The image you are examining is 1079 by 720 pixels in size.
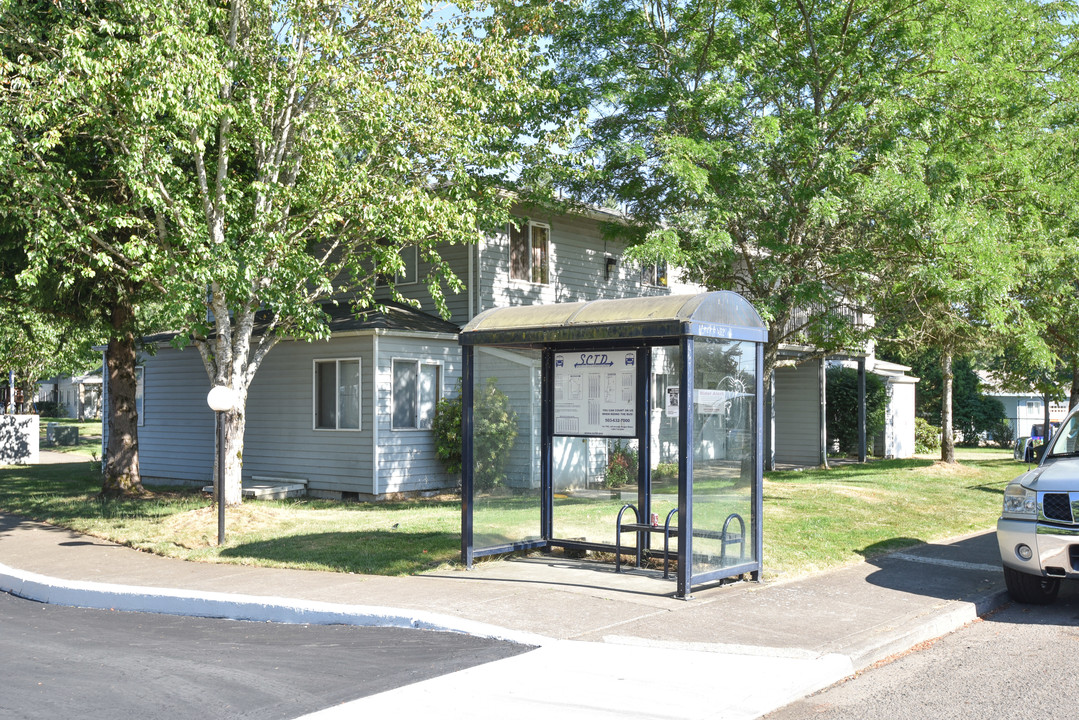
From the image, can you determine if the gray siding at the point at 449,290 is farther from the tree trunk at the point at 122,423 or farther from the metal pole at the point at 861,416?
the metal pole at the point at 861,416

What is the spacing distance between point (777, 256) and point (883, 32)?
4.39 meters

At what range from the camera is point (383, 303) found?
20.6 m

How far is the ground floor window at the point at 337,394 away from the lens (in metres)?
18.5

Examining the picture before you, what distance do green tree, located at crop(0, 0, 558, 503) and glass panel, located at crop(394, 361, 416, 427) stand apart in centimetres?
328

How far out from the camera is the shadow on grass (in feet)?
34.3

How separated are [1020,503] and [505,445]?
5.20 meters

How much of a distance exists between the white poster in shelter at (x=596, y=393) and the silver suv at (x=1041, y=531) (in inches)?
148

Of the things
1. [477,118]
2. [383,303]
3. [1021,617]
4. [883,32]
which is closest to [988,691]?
[1021,617]

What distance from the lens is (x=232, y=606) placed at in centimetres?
870

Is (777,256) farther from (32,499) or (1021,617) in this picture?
(32,499)

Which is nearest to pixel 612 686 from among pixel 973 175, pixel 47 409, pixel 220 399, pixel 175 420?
pixel 220 399

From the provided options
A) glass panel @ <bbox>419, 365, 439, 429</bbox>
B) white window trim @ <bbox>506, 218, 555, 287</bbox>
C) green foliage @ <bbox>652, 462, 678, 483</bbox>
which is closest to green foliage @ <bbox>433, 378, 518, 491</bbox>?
green foliage @ <bbox>652, 462, 678, 483</bbox>

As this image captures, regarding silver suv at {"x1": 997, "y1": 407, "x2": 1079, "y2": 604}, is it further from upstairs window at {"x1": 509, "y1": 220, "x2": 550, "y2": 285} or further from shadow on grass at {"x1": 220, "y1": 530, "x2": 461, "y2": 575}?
upstairs window at {"x1": 509, "y1": 220, "x2": 550, "y2": 285}

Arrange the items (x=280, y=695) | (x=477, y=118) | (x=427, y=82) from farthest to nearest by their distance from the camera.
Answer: (x=477, y=118)
(x=427, y=82)
(x=280, y=695)
